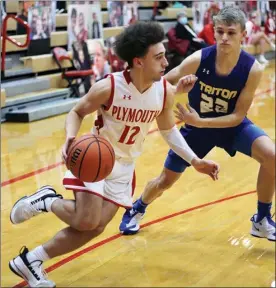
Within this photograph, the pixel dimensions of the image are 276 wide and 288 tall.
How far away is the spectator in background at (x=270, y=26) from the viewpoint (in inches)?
527

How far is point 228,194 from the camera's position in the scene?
4926 millimetres

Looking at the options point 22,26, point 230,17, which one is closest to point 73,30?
point 22,26

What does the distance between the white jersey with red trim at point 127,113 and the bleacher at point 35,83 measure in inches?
159

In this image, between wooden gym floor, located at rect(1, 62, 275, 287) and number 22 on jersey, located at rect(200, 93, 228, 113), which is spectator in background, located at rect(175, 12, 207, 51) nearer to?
wooden gym floor, located at rect(1, 62, 275, 287)

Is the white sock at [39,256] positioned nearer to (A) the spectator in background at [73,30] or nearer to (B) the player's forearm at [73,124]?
(B) the player's forearm at [73,124]

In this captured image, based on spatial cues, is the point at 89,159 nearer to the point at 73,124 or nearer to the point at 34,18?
the point at 73,124

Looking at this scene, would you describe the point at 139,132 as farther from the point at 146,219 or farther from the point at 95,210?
the point at 146,219

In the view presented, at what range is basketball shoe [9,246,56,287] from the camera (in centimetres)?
312

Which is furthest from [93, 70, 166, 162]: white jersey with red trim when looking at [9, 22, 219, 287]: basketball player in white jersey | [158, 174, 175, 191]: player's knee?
[158, 174, 175, 191]: player's knee

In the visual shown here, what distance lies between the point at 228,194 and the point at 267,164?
1283mm

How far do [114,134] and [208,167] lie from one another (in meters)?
0.50

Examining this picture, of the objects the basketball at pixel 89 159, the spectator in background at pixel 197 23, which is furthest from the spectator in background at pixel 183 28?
the basketball at pixel 89 159

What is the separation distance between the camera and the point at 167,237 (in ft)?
13.0

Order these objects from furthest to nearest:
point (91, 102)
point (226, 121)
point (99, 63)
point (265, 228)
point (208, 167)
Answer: point (99, 63) → point (265, 228) → point (226, 121) → point (208, 167) → point (91, 102)
